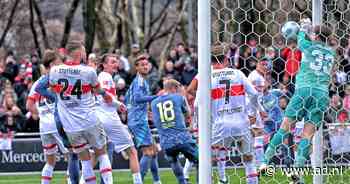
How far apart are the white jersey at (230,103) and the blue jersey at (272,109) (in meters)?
0.47

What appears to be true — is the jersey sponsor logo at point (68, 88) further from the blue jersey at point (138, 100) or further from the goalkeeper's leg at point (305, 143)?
the goalkeeper's leg at point (305, 143)

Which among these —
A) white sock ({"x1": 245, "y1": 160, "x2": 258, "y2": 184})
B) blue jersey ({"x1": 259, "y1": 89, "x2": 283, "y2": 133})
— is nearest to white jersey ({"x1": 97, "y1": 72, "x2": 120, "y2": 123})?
blue jersey ({"x1": 259, "y1": 89, "x2": 283, "y2": 133})

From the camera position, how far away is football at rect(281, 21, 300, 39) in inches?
403

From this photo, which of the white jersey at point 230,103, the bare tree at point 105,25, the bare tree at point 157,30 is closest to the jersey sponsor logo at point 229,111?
the white jersey at point 230,103

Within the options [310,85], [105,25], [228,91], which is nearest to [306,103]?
[310,85]

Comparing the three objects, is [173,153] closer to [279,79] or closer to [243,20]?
[279,79]

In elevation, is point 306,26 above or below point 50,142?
above

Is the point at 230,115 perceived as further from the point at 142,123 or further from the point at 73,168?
the point at 142,123

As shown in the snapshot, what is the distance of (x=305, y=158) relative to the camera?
1046 cm

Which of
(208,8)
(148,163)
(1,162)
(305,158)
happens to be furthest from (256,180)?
(1,162)

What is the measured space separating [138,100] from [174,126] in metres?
0.91

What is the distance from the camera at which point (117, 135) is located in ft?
42.8

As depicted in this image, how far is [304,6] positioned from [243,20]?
2.72 ft

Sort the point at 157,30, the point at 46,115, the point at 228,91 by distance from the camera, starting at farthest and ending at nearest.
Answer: the point at 157,30
the point at 46,115
the point at 228,91
